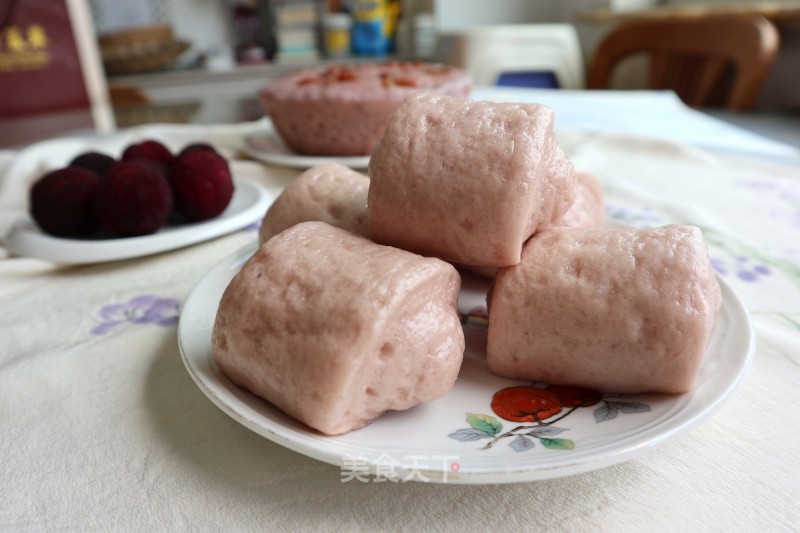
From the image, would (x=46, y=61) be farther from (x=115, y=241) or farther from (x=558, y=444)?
(x=558, y=444)

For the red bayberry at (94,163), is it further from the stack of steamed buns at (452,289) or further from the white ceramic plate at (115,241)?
the stack of steamed buns at (452,289)

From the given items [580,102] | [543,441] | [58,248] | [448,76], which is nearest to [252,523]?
[543,441]

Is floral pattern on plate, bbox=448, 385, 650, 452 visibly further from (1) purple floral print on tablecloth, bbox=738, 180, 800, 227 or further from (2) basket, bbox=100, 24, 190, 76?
(2) basket, bbox=100, 24, 190, 76

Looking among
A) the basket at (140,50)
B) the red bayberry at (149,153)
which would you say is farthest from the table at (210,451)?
the basket at (140,50)

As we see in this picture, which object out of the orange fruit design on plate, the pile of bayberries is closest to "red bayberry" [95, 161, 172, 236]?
the pile of bayberries

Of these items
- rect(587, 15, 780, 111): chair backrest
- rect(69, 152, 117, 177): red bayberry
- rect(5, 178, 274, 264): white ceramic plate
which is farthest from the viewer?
rect(587, 15, 780, 111): chair backrest

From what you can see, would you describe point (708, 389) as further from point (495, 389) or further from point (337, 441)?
point (337, 441)
